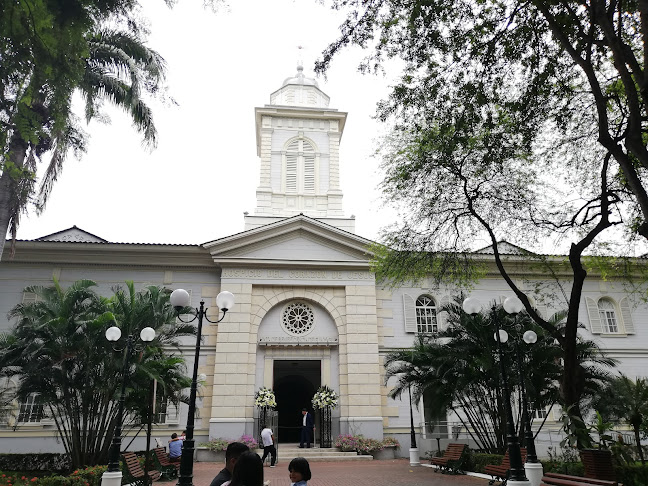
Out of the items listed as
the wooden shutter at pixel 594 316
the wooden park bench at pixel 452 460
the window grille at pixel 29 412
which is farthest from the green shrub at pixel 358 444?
the wooden shutter at pixel 594 316

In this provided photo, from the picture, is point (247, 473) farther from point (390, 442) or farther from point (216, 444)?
point (390, 442)

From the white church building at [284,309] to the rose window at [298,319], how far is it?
0.04 meters

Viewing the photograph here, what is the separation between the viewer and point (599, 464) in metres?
9.55

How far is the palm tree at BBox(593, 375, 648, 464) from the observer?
1380 centimetres

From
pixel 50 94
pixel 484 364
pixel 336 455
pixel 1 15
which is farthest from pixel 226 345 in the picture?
pixel 1 15

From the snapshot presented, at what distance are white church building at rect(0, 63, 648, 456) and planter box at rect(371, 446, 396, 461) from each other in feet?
1.97

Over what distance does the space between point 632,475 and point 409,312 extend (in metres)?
11.9

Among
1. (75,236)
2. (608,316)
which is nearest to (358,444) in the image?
(608,316)

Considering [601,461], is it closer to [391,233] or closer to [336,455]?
[391,233]

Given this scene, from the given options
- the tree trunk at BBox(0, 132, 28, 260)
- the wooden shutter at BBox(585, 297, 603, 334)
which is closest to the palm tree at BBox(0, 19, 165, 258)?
the tree trunk at BBox(0, 132, 28, 260)

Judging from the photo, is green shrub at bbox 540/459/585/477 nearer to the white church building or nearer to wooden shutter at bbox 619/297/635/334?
the white church building

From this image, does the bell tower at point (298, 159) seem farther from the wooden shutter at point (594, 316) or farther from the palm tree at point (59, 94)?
the wooden shutter at point (594, 316)

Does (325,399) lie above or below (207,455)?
above

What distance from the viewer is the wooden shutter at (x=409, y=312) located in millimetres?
21609
